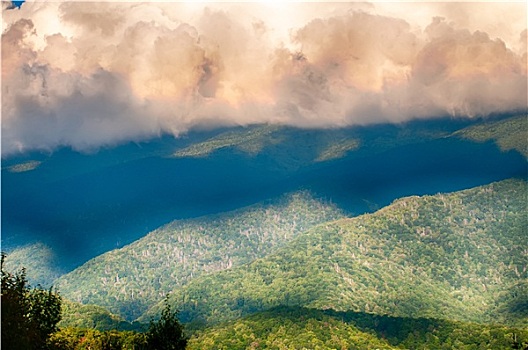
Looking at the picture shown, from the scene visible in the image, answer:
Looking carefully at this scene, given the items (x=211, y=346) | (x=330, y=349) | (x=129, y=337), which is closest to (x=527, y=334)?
(x=330, y=349)

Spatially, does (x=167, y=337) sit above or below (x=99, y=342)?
above

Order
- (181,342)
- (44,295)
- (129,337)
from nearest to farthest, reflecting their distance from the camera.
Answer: (181,342) → (44,295) → (129,337)

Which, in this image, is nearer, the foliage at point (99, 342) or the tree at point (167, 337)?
the tree at point (167, 337)

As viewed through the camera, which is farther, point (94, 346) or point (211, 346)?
point (211, 346)

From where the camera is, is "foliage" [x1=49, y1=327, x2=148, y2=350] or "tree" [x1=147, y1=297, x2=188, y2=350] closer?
"tree" [x1=147, y1=297, x2=188, y2=350]

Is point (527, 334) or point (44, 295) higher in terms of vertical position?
point (44, 295)

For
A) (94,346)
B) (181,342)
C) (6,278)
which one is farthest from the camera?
(94,346)

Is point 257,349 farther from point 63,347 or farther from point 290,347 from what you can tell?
point 63,347

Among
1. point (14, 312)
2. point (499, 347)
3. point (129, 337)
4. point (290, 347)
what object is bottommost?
point (499, 347)

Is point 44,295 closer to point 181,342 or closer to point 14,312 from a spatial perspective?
point 181,342

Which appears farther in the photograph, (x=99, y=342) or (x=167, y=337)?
(x=99, y=342)
